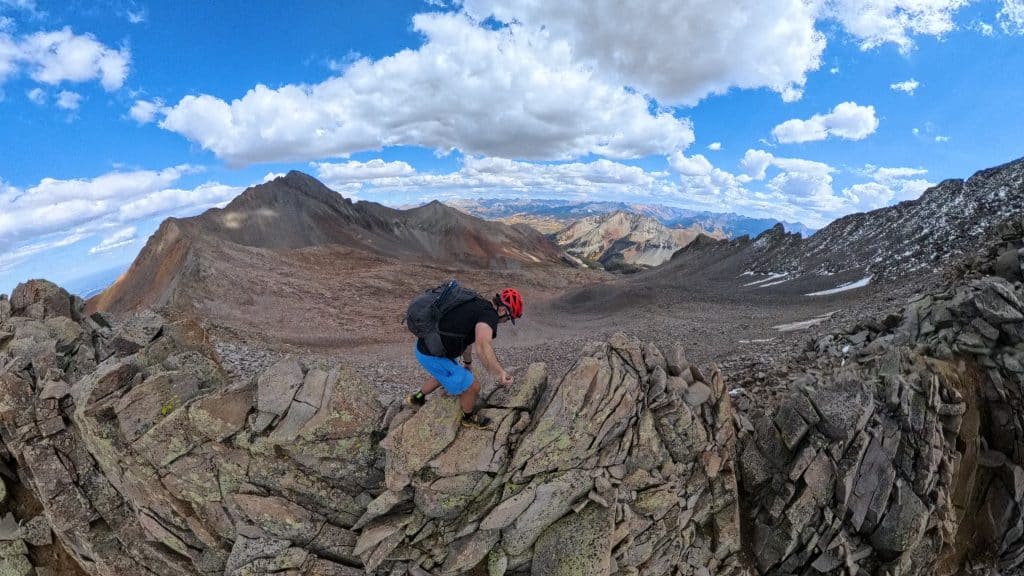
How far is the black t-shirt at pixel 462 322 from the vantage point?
809 cm

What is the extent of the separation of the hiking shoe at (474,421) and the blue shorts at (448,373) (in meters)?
0.62

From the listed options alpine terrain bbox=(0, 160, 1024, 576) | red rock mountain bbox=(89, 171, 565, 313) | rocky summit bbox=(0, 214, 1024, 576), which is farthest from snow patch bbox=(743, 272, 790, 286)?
rocky summit bbox=(0, 214, 1024, 576)

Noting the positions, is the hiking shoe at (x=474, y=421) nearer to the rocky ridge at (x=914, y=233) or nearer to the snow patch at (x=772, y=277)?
the rocky ridge at (x=914, y=233)

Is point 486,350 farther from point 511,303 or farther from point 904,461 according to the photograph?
point 904,461

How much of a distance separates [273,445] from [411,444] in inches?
110

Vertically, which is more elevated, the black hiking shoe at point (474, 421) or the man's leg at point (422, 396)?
the man's leg at point (422, 396)

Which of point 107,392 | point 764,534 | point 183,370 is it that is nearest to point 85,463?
point 107,392

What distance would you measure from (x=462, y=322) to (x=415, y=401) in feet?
7.53

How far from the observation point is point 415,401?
911 cm

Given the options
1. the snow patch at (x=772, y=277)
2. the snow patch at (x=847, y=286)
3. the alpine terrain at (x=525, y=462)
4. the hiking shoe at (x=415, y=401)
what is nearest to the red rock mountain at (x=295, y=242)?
the alpine terrain at (x=525, y=462)

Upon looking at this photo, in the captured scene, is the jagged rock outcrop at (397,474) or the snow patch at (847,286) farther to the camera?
the snow patch at (847,286)

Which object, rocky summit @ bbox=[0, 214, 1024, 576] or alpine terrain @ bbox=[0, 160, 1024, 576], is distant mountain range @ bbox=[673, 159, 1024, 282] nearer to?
alpine terrain @ bbox=[0, 160, 1024, 576]

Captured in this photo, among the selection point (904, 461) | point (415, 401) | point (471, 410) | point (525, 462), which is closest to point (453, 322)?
point (471, 410)

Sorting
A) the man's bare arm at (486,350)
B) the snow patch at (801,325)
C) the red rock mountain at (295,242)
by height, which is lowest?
the snow patch at (801,325)
